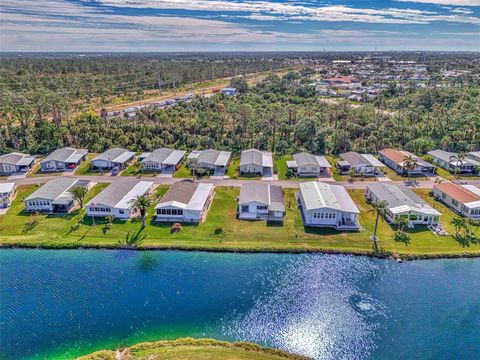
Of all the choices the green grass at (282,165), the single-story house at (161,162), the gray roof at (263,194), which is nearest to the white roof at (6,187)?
the single-story house at (161,162)

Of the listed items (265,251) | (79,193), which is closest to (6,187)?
(79,193)

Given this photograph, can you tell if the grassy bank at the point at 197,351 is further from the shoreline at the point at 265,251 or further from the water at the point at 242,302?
the shoreline at the point at 265,251

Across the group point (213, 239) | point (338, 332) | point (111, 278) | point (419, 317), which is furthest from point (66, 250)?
point (419, 317)

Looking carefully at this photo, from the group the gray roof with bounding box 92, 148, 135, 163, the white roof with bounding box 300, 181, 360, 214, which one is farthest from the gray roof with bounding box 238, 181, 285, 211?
the gray roof with bounding box 92, 148, 135, 163

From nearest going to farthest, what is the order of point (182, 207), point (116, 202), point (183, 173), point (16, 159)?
1. point (182, 207)
2. point (116, 202)
3. point (183, 173)
4. point (16, 159)

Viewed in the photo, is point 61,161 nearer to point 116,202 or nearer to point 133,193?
point 133,193

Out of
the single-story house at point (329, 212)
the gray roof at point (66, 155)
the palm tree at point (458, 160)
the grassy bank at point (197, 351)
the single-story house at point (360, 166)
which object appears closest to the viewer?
the grassy bank at point (197, 351)

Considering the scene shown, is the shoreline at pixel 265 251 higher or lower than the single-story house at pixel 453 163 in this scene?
lower
